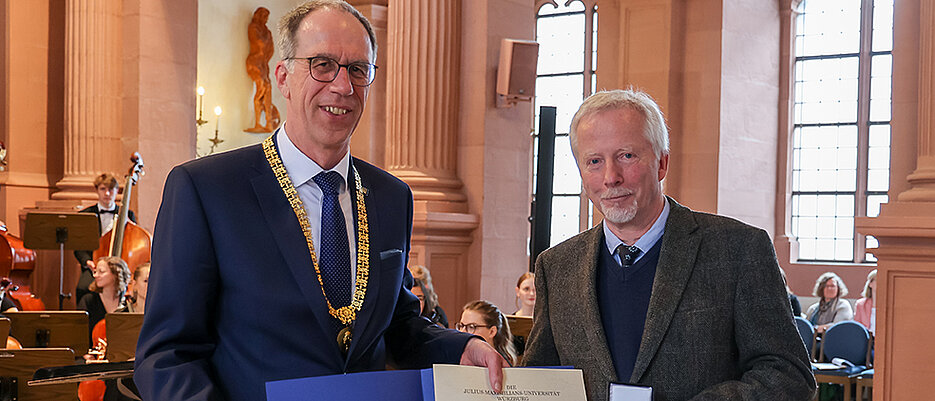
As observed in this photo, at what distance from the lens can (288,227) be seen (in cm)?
208

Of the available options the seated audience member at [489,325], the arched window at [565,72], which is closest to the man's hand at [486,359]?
the seated audience member at [489,325]

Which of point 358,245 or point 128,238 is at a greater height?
point 358,245

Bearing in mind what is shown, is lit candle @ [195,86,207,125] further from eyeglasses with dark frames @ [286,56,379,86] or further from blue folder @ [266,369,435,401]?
blue folder @ [266,369,435,401]

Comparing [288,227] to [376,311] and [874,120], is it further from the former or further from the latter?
[874,120]

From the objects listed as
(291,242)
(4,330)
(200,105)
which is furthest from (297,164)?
(200,105)

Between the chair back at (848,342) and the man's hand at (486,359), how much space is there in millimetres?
8684

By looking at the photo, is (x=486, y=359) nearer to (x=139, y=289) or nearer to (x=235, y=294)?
(x=235, y=294)

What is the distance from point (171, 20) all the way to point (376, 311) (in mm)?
10184

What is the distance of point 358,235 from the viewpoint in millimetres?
2197

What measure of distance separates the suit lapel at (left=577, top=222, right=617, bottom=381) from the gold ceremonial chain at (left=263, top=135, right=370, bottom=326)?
584 millimetres

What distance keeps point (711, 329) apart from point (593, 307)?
287 mm

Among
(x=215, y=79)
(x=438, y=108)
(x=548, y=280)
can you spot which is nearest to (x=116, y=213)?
(x=438, y=108)

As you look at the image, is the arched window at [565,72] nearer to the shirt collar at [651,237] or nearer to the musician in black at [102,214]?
the musician in black at [102,214]

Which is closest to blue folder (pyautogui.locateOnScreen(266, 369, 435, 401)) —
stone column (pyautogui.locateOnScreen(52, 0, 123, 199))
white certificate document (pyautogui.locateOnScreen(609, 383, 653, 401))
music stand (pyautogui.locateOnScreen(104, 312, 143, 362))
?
white certificate document (pyautogui.locateOnScreen(609, 383, 653, 401))
